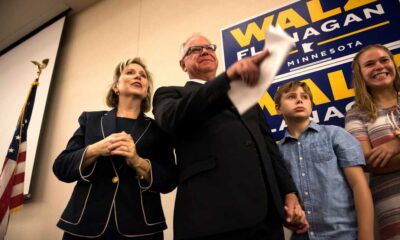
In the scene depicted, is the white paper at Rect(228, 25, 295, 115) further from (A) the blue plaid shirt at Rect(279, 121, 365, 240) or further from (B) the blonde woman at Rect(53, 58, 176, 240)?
(A) the blue plaid shirt at Rect(279, 121, 365, 240)

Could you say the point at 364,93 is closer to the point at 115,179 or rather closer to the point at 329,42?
the point at 329,42

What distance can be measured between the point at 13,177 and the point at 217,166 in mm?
2193

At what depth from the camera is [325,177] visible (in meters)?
1.13

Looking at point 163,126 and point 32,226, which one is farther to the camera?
point 32,226

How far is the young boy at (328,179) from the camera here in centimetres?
104

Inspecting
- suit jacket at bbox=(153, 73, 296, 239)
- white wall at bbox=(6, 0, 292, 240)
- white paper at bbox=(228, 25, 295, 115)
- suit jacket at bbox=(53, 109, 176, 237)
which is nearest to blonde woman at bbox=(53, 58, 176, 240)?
suit jacket at bbox=(53, 109, 176, 237)

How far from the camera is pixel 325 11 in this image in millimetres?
1898

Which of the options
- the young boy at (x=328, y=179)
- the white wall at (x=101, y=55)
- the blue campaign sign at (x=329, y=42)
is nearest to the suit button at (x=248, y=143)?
the young boy at (x=328, y=179)

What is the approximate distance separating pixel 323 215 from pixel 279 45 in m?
0.76

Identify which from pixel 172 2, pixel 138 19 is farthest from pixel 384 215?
pixel 138 19

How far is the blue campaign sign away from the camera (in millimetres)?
1660

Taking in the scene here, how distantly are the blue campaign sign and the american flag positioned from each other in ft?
6.87

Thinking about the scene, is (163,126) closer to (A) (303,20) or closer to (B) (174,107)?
(B) (174,107)

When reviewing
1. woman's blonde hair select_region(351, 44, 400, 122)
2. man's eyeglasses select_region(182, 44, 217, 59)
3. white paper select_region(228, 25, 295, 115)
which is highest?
man's eyeglasses select_region(182, 44, 217, 59)
